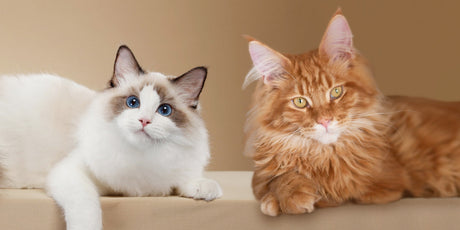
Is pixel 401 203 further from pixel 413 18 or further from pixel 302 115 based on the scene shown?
pixel 413 18

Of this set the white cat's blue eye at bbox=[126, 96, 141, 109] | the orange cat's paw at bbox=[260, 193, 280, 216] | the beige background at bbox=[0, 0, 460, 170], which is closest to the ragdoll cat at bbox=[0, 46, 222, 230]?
the white cat's blue eye at bbox=[126, 96, 141, 109]

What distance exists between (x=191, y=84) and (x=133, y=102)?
0.68 ft

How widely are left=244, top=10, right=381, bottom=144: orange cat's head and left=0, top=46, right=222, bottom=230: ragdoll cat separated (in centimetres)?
24


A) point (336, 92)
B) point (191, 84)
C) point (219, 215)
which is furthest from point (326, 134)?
point (191, 84)

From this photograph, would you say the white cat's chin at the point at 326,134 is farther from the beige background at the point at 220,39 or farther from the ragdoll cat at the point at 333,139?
the beige background at the point at 220,39

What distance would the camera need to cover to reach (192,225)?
5.20ft

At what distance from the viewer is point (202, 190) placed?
1654 millimetres

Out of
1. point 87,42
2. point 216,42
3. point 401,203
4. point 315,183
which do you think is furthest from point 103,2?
point 401,203

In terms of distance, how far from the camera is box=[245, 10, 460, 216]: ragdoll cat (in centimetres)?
156

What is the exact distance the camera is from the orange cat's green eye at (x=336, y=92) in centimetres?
158

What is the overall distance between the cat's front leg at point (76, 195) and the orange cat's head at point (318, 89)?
565mm

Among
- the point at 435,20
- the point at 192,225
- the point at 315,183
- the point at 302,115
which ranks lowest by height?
the point at 192,225

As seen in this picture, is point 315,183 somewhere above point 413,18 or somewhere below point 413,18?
below

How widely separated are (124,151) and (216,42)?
4.47 ft
